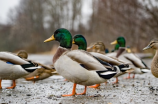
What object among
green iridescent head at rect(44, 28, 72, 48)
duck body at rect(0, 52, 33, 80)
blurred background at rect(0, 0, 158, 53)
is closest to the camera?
green iridescent head at rect(44, 28, 72, 48)

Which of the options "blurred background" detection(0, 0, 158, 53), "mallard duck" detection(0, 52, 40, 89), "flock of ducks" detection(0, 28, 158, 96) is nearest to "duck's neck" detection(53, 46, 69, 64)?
"flock of ducks" detection(0, 28, 158, 96)

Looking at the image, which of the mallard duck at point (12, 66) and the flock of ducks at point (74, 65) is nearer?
the flock of ducks at point (74, 65)

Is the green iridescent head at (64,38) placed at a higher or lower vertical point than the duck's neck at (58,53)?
higher

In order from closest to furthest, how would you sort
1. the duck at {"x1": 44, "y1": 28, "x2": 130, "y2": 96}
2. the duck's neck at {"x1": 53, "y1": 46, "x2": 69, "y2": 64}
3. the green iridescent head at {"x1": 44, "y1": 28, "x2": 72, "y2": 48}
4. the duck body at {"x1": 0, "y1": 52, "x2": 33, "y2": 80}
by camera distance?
the duck at {"x1": 44, "y1": 28, "x2": 130, "y2": 96}, the duck's neck at {"x1": 53, "y1": 46, "x2": 69, "y2": 64}, the green iridescent head at {"x1": 44, "y1": 28, "x2": 72, "y2": 48}, the duck body at {"x1": 0, "y1": 52, "x2": 33, "y2": 80}

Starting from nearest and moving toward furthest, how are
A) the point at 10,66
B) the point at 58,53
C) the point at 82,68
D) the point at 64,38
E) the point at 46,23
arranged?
the point at 82,68 → the point at 58,53 → the point at 64,38 → the point at 10,66 → the point at 46,23

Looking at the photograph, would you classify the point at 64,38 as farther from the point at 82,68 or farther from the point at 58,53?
the point at 82,68

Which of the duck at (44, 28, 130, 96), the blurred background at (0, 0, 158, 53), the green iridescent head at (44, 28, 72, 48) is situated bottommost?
the duck at (44, 28, 130, 96)

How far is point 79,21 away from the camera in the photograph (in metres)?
40.8

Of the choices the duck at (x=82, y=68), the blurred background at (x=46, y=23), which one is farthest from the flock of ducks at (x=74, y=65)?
the blurred background at (x=46, y=23)

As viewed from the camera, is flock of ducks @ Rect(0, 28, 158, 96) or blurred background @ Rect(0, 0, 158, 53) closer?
flock of ducks @ Rect(0, 28, 158, 96)

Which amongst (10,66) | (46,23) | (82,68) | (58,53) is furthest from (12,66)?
(46,23)

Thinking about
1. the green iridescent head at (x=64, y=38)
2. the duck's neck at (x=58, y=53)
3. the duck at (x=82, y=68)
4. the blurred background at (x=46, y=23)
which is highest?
the blurred background at (x=46, y=23)

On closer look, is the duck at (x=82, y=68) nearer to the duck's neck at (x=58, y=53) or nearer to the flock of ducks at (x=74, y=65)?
the flock of ducks at (x=74, y=65)

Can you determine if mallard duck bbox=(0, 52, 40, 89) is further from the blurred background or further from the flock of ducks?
the blurred background
